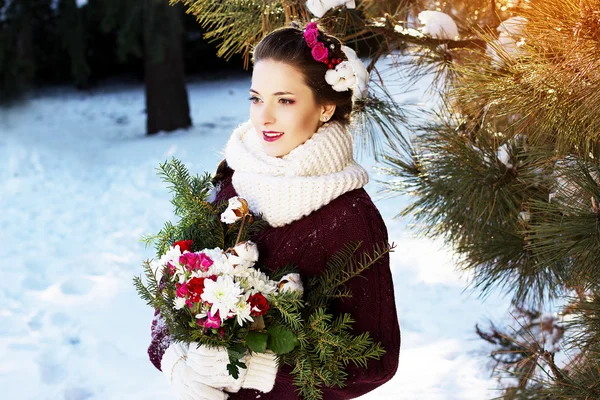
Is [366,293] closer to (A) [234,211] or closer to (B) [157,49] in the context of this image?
(A) [234,211]

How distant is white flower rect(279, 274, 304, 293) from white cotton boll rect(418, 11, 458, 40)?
3.24 ft

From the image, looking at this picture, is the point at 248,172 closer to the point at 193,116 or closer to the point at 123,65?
the point at 193,116

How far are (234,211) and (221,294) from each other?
27 cm

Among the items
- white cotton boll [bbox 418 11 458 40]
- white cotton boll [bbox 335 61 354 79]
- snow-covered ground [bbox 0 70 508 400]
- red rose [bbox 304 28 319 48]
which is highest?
white cotton boll [bbox 418 11 458 40]

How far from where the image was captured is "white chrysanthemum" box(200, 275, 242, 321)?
1.55 m

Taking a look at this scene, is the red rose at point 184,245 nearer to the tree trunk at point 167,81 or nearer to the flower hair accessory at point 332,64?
the flower hair accessory at point 332,64

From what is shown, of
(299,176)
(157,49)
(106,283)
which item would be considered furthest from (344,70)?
(157,49)

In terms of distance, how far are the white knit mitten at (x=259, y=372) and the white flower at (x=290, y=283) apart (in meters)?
0.15

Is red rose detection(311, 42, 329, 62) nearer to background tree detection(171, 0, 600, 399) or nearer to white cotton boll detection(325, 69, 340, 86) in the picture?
white cotton boll detection(325, 69, 340, 86)

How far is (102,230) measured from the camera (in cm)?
539

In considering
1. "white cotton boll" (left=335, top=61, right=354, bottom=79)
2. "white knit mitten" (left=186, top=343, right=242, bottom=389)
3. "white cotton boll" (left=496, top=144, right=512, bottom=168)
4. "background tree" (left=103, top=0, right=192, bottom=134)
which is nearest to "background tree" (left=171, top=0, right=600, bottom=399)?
"white cotton boll" (left=496, top=144, right=512, bottom=168)

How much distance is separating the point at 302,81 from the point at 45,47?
30.7 ft

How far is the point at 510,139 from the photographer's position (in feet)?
6.63

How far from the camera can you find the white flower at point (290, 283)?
1647mm
